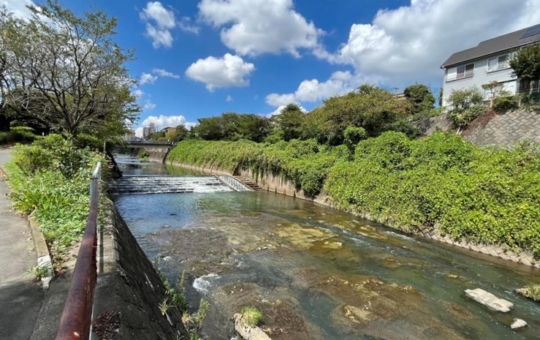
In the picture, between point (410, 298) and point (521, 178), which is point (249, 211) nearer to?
point (410, 298)

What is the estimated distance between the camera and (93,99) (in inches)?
709

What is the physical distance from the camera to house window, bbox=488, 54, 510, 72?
21691 mm

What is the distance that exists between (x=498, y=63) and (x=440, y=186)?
1954 centimetres

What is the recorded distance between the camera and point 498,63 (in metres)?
22.2

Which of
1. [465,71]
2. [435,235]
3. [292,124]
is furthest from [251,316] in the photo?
[465,71]

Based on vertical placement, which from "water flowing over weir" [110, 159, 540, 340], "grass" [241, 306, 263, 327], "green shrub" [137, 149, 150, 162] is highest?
"green shrub" [137, 149, 150, 162]

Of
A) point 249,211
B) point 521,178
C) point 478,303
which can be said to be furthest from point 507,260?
point 249,211

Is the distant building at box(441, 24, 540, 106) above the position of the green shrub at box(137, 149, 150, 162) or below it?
above

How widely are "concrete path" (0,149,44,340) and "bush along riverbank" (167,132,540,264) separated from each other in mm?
10099

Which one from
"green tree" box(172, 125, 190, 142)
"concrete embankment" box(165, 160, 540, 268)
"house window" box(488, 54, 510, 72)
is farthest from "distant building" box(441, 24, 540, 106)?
"green tree" box(172, 125, 190, 142)

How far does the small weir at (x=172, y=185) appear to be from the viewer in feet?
57.2

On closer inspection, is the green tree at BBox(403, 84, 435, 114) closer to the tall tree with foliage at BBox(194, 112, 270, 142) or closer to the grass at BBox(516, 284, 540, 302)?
the tall tree with foliage at BBox(194, 112, 270, 142)

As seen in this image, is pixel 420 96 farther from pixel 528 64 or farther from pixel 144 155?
pixel 144 155

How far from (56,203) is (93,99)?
16.3 meters
